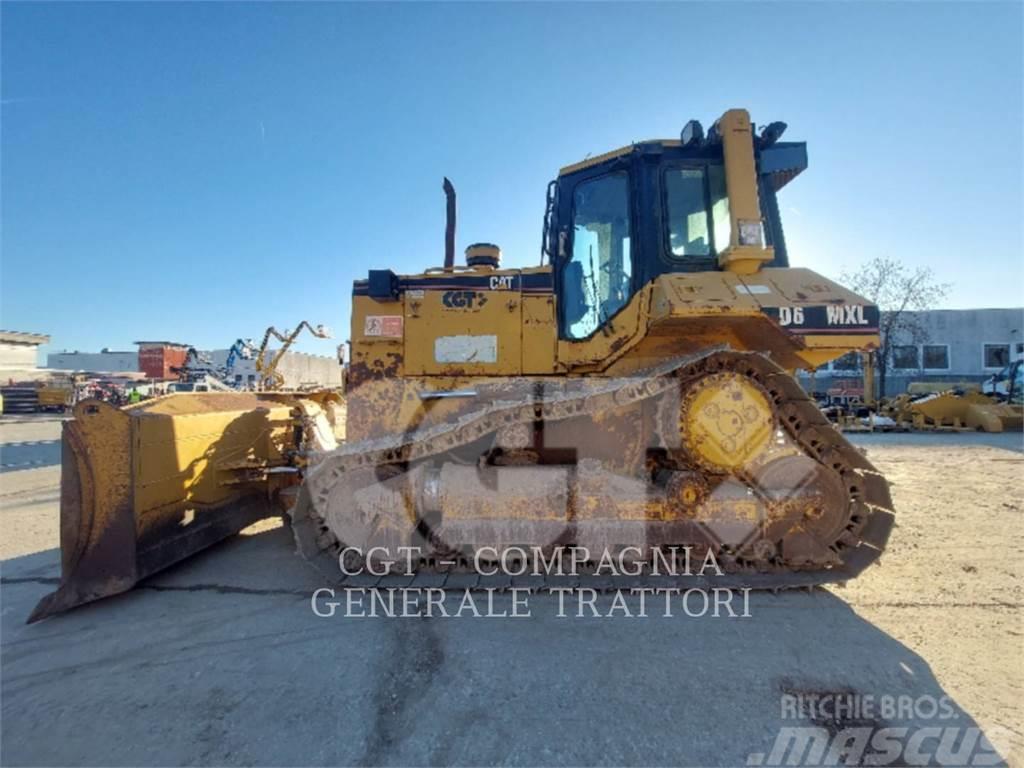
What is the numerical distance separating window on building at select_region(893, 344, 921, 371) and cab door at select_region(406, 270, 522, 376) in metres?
36.3

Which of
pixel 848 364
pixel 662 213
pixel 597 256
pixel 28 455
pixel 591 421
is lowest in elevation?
pixel 28 455

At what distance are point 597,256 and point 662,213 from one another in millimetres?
599

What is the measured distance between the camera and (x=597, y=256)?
425cm

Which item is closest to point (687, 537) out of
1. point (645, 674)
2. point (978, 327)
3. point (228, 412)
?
point (645, 674)

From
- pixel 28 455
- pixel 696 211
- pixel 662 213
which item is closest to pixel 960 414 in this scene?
pixel 696 211

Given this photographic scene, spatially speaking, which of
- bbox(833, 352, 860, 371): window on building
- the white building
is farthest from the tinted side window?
the white building

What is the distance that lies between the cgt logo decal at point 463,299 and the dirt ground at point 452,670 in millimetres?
2358

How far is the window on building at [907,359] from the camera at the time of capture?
31.7 meters

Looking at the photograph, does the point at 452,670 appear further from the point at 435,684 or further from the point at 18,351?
the point at 18,351

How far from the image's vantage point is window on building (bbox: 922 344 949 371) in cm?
3189

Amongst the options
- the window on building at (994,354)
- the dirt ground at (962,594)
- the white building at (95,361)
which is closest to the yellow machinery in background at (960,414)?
the dirt ground at (962,594)

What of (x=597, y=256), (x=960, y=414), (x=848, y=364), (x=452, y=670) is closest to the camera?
(x=452, y=670)

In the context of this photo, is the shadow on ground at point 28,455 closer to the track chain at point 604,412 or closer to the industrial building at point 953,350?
the track chain at point 604,412

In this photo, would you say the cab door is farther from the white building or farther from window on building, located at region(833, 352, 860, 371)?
the white building
